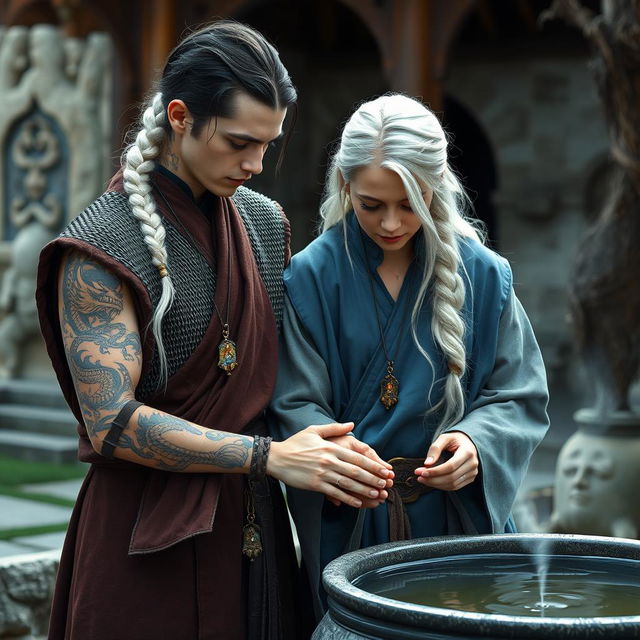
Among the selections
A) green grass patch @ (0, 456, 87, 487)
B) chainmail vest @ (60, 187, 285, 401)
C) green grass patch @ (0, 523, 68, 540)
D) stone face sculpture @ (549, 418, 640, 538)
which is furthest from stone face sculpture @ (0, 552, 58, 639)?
green grass patch @ (0, 456, 87, 487)

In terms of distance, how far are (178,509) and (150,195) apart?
63 centimetres

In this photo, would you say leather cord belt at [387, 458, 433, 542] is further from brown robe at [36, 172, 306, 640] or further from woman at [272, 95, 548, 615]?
brown robe at [36, 172, 306, 640]

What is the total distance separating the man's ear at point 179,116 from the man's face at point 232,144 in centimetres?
1

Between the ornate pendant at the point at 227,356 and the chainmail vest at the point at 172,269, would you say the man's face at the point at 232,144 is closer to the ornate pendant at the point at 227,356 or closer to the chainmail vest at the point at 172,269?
the chainmail vest at the point at 172,269

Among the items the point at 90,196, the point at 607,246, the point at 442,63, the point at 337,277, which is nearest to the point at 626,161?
the point at 607,246

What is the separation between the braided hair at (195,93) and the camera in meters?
2.53

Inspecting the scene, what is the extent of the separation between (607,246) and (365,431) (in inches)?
151

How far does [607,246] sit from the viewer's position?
628 centimetres

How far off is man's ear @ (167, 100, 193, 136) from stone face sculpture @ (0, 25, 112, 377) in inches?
271

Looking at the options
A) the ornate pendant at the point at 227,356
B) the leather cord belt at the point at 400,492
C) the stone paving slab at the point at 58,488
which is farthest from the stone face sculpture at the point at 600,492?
the ornate pendant at the point at 227,356

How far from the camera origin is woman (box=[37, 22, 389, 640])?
2.48 metres

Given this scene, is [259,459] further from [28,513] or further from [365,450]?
[28,513]

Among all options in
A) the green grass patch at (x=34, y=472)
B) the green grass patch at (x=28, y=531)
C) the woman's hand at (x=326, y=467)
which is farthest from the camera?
the green grass patch at (x=34, y=472)

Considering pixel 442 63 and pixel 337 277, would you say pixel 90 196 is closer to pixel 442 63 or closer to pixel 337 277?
pixel 442 63
